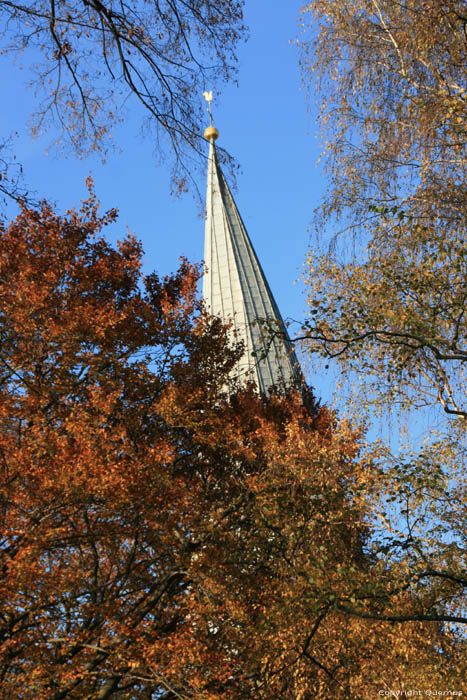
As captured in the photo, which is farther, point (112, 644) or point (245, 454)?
point (245, 454)

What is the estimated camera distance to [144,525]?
41.5 feet

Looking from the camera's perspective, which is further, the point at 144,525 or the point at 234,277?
the point at 234,277

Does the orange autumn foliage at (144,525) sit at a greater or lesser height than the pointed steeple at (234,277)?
lesser

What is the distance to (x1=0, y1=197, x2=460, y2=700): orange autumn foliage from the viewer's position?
1079cm

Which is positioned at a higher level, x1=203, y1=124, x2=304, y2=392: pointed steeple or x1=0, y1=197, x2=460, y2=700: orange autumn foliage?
x1=203, y1=124, x2=304, y2=392: pointed steeple

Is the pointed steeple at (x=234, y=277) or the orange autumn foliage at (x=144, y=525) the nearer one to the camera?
the orange autumn foliage at (x=144, y=525)

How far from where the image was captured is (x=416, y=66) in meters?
9.04

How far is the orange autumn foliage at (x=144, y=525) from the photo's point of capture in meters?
10.8

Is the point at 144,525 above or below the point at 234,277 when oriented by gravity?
below

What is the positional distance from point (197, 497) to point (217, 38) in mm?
9713

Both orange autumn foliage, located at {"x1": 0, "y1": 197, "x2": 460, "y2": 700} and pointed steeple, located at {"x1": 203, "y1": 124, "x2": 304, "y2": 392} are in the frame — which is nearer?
orange autumn foliage, located at {"x1": 0, "y1": 197, "x2": 460, "y2": 700}

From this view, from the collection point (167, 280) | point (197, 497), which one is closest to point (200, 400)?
point (197, 497)

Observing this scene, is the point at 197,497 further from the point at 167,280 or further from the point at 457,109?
the point at 457,109

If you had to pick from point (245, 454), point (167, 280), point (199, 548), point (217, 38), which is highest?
point (167, 280)
